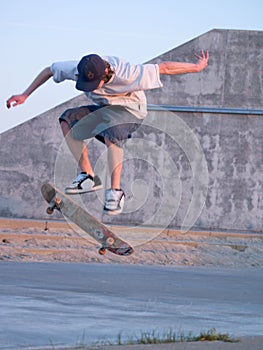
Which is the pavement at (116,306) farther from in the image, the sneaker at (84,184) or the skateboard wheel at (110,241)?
the sneaker at (84,184)

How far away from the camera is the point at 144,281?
36.3 feet

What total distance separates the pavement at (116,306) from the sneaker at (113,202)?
837 millimetres

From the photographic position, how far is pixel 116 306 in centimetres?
775

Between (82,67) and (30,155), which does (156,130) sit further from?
(82,67)

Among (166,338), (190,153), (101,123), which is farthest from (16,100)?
(190,153)

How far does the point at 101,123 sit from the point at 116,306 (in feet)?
5.55

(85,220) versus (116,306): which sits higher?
(85,220)

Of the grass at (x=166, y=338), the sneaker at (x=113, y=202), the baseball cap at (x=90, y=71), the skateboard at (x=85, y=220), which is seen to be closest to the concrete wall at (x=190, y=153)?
the skateboard at (x=85, y=220)

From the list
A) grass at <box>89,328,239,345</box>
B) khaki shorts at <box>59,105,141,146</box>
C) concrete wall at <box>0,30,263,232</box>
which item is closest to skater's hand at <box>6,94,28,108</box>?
khaki shorts at <box>59,105,141,146</box>

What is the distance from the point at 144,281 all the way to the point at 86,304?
340cm

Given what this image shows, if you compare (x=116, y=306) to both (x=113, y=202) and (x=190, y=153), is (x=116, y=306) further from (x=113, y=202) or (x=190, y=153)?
(x=190, y=153)

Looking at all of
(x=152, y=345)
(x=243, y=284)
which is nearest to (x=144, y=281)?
(x=243, y=284)

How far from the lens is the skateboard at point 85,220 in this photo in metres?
7.50

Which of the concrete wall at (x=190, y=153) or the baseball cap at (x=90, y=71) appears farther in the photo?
the concrete wall at (x=190, y=153)
